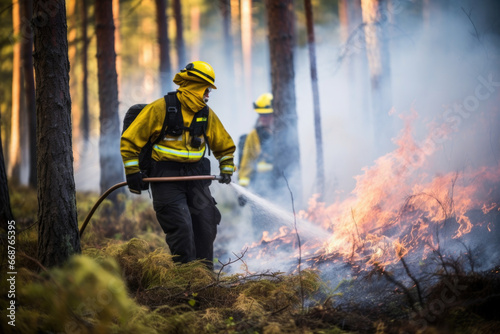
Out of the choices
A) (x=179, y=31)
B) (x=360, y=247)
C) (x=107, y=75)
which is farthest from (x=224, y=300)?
(x=179, y=31)

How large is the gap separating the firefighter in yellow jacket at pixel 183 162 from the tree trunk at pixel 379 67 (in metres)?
4.94

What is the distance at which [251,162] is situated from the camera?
838 centimetres

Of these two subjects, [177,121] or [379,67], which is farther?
[379,67]

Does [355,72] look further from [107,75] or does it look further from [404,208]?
[404,208]

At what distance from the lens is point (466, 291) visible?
11.3 ft

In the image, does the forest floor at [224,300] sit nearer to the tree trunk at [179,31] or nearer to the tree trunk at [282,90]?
the tree trunk at [282,90]

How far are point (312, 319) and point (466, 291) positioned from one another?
127cm

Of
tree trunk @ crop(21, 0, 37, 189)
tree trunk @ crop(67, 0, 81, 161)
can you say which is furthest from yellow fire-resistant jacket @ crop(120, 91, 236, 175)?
tree trunk @ crop(21, 0, 37, 189)

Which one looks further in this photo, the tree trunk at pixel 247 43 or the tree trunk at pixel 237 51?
the tree trunk at pixel 237 51

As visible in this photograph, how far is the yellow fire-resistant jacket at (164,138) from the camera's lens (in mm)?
4469

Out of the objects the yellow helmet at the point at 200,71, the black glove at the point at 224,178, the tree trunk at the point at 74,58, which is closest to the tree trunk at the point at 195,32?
the tree trunk at the point at 74,58

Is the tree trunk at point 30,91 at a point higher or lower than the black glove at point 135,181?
higher

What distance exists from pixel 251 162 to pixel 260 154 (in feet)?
0.99

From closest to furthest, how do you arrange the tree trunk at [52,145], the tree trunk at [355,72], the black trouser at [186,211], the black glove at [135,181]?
1. the tree trunk at [52,145]
2. the black glove at [135,181]
3. the black trouser at [186,211]
4. the tree trunk at [355,72]
